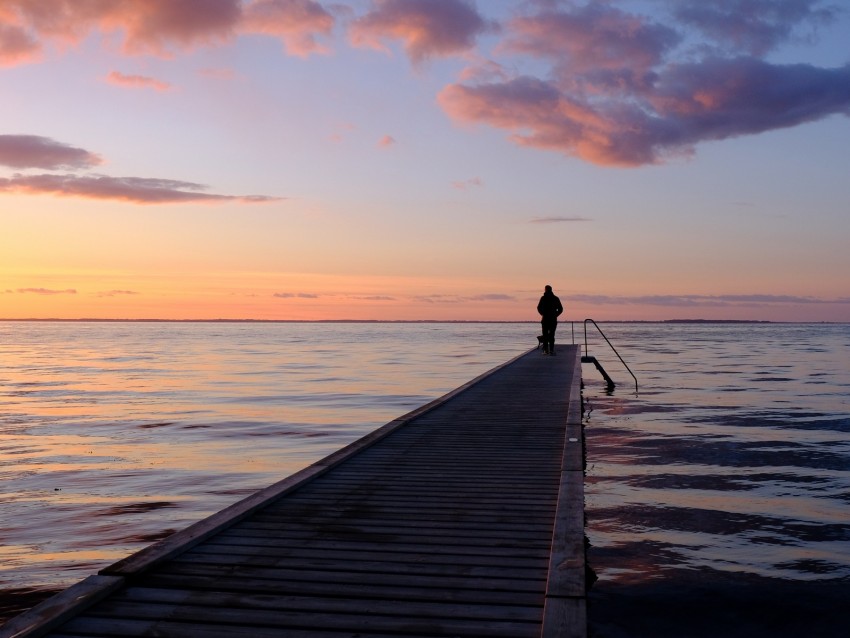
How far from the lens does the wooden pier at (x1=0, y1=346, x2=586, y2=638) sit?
13.9 ft

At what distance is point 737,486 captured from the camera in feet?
36.6

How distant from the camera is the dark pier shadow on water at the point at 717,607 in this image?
20.5 ft

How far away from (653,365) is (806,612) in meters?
32.6

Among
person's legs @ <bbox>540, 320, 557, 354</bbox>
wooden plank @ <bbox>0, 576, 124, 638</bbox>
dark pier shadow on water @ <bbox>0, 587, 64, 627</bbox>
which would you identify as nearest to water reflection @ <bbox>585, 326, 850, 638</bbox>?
wooden plank @ <bbox>0, 576, 124, 638</bbox>

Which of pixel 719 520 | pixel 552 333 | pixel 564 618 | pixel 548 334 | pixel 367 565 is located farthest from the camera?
pixel 552 333

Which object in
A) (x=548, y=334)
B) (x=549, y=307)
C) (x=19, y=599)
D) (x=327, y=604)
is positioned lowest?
(x=19, y=599)

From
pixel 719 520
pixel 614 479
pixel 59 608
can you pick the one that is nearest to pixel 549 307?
pixel 614 479

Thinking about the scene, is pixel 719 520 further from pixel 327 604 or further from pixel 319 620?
pixel 319 620

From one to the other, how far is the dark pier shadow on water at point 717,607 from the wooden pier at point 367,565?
102 cm

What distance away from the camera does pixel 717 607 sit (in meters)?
6.67

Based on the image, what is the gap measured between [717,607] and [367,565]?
3.41 meters

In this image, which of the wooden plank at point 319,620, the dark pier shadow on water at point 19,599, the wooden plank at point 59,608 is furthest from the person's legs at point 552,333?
the wooden plank at point 59,608

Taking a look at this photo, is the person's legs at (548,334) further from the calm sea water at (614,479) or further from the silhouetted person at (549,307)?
the calm sea water at (614,479)

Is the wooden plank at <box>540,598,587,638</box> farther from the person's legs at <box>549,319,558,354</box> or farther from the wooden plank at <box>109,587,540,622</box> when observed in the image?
the person's legs at <box>549,319,558,354</box>
